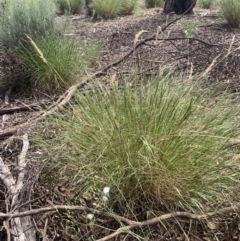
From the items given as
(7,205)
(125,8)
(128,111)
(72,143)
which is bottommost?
(125,8)

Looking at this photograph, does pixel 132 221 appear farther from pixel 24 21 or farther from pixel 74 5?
pixel 74 5

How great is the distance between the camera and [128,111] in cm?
248

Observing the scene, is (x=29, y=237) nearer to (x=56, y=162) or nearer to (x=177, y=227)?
(x=56, y=162)

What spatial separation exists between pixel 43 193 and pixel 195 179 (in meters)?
0.83

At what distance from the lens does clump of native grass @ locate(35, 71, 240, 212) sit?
233 cm

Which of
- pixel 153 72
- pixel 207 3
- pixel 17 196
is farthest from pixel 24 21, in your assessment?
pixel 207 3

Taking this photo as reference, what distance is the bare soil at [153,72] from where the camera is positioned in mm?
2354

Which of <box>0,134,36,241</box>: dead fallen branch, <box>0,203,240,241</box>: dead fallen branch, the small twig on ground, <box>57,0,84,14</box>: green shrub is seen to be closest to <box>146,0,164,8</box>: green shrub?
<box>57,0,84,14</box>: green shrub

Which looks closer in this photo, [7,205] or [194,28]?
[7,205]

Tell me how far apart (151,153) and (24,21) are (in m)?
3.09

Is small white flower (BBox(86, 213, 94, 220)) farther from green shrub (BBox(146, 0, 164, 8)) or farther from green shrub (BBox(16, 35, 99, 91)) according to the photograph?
green shrub (BBox(146, 0, 164, 8))

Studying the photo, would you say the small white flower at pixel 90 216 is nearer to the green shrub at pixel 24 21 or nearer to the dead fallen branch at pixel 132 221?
the dead fallen branch at pixel 132 221

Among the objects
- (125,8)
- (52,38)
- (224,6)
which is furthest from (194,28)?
(125,8)

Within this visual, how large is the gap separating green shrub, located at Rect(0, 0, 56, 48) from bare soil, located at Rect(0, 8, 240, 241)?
→ 0.51 m
